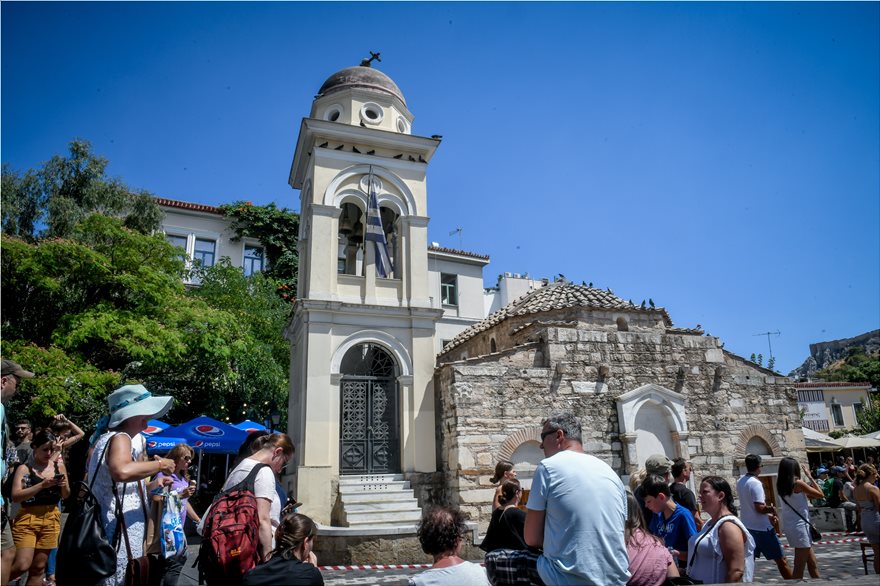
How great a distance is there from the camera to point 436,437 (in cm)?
1120

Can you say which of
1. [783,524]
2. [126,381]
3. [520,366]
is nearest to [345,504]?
[520,366]

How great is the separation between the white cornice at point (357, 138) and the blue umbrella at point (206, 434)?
641 centimetres

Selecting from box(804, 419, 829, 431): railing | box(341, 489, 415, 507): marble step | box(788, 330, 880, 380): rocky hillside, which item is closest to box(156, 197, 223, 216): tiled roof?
box(341, 489, 415, 507): marble step

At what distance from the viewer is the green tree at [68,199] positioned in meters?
19.0

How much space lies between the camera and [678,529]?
4496 millimetres

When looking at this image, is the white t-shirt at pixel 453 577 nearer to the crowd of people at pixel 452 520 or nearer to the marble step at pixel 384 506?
the crowd of people at pixel 452 520

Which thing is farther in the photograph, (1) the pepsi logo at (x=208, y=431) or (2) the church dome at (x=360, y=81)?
(2) the church dome at (x=360, y=81)

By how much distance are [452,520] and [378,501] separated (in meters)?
7.35

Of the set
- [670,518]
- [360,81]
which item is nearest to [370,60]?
[360,81]

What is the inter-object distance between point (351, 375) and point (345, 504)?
8.40ft

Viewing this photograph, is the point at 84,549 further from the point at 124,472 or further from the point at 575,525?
the point at 575,525

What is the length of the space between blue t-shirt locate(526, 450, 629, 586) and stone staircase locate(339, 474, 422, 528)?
7.19 meters

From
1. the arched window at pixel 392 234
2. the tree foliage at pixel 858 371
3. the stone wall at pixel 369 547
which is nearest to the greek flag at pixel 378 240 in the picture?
the arched window at pixel 392 234

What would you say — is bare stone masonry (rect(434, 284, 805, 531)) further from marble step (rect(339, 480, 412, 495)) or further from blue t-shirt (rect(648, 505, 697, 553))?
blue t-shirt (rect(648, 505, 697, 553))
